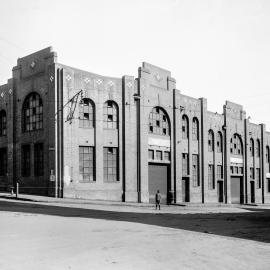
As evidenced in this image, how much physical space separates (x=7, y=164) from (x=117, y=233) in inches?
875

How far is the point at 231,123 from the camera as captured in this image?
4775cm

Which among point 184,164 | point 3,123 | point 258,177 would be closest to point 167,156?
point 184,164

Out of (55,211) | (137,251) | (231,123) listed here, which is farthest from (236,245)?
(231,123)

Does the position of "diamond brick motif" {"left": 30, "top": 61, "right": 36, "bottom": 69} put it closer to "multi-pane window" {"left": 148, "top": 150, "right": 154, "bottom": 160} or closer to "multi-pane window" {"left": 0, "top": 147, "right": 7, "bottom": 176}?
"multi-pane window" {"left": 0, "top": 147, "right": 7, "bottom": 176}

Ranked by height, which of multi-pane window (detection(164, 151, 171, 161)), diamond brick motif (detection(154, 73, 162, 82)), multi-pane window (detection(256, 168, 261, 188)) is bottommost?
multi-pane window (detection(256, 168, 261, 188))

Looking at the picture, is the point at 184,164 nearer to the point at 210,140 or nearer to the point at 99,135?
the point at 210,140

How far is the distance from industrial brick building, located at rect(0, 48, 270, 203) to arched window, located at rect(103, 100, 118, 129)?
79mm

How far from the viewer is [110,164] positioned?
3155 cm

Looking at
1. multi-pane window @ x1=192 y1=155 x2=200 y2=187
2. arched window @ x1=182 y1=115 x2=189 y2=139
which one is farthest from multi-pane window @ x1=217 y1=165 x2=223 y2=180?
arched window @ x1=182 y1=115 x2=189 y2=139

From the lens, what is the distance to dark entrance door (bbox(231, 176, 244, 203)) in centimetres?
4744

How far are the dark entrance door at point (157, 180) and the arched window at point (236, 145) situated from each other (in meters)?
14.1

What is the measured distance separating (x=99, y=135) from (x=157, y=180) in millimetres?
8028

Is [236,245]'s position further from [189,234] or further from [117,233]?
[117,233]

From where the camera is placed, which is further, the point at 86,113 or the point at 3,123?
the point at 3,123
